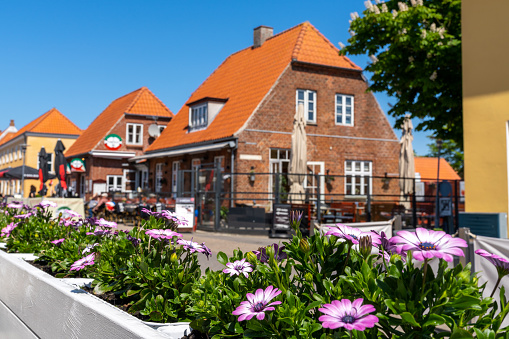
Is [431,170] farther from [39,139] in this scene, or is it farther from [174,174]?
[39,139]

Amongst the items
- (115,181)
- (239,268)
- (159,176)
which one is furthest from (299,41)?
(239,268)

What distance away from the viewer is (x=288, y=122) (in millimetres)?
26516

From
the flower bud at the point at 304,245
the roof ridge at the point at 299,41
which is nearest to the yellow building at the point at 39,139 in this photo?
the roof ridge at the point at 299,41

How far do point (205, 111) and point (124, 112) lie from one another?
11.9 m

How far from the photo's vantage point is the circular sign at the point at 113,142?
37.7m

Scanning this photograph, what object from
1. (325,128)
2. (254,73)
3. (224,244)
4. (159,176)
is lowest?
(224,244)

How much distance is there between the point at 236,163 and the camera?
24.8m

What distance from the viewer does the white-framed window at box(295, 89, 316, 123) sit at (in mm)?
26953

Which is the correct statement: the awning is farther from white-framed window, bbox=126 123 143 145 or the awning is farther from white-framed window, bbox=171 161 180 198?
white-framed window, bbox=126 123 143 145

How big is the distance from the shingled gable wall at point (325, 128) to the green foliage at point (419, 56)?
26.7 feet

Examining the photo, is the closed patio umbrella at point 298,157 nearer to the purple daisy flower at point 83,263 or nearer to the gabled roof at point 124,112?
the purple daisy flower at point 83,263

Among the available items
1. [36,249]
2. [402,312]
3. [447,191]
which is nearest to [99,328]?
[402,312]

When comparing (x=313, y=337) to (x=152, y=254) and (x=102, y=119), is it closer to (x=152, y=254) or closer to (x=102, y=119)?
(x=152, y=254)

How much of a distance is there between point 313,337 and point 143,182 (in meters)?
35.4
